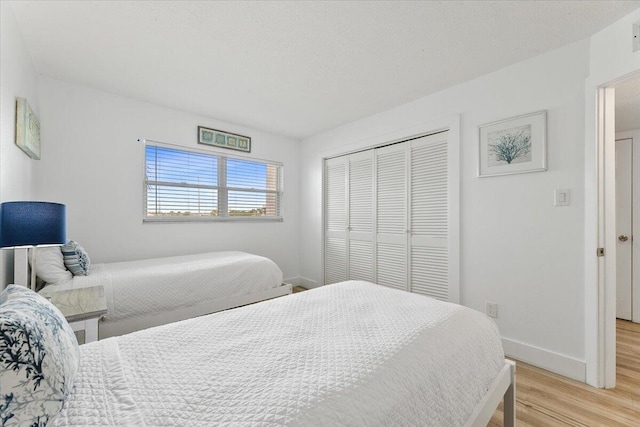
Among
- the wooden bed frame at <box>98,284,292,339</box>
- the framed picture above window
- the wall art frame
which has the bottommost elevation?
the wooden bed frame at <box>98,284,292,339</box>

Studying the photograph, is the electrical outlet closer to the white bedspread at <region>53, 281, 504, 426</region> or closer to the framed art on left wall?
the white bedspread at <region>53, 281, 504, 426</region>

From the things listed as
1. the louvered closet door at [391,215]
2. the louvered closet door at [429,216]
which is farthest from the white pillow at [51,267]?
the louvered closet door at [429,216]

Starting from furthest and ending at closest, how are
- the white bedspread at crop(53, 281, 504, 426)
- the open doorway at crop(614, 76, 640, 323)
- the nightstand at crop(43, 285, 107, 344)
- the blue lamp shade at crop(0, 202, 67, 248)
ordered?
the open doorway at crop(614, 76, 640, 323) < the nightstand at crop(43, 285, 107, 344) < the blue lamp shade at crop(0, 202, 67, 248) < the white bedspread at crop(53, 281, 504, 426)

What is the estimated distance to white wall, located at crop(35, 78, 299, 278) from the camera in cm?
271

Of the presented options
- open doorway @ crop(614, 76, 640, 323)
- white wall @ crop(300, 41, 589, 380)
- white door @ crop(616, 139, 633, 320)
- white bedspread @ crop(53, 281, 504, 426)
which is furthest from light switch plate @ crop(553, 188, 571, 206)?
white door @ crop(616, 139, 633, 320)

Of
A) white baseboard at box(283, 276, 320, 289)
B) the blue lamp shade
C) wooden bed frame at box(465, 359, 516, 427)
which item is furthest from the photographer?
white baseboard at box(283, 276, 320, 289)

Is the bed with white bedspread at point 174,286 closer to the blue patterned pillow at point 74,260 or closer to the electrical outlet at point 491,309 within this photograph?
the blue patterned pillow at point 74,260

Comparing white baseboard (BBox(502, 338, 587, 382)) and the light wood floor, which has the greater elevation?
white baseboard (BBox(502, 338, 587, 382))

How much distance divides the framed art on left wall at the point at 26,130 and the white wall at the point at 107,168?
32 centimetres

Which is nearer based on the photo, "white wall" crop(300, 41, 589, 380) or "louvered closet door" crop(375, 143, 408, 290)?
"white wall" crop(300, 41, 589, 380)

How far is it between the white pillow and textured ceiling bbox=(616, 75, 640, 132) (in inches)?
179

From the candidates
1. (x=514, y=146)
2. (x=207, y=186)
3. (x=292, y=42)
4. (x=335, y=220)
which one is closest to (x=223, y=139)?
(x=207, y=186)

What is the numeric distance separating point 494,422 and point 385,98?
113 inches

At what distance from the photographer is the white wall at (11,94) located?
Answer: 1666 millimetres
